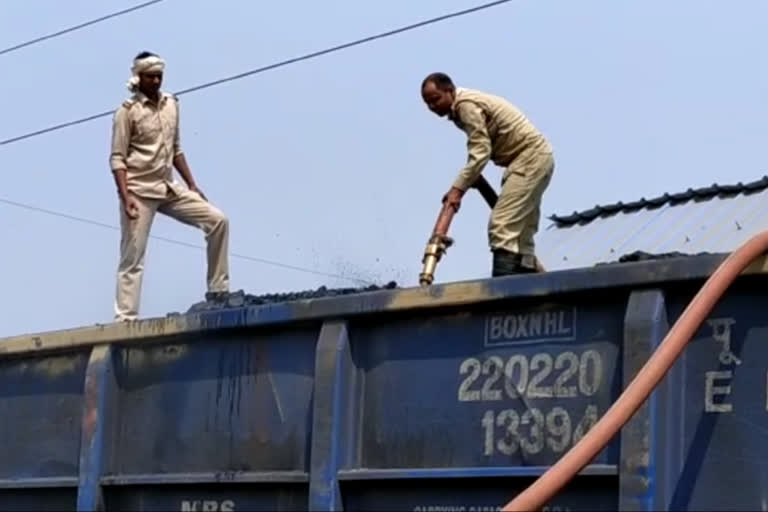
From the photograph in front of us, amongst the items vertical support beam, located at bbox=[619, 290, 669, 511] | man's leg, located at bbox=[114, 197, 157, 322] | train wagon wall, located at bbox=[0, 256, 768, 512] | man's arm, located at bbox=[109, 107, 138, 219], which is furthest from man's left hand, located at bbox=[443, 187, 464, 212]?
vertical support beam, located at bbox=[619, 290, 669, 511]

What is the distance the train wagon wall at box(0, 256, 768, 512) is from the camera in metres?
4.10

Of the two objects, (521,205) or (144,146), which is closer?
(521,205)

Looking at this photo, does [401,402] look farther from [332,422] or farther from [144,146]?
[144,146]

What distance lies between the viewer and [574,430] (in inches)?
170

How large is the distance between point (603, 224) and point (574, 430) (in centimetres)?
675

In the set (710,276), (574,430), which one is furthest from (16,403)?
(710,276)

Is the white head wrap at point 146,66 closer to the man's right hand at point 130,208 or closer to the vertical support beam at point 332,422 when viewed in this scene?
the man's right hand at point 130,208

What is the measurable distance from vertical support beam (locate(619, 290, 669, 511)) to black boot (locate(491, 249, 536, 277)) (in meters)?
2.12

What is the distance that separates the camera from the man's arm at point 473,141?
21.3ft

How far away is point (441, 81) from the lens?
6582mm

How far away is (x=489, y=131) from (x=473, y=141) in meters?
0.20

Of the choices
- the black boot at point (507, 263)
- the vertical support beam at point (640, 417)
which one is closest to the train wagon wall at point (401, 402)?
the vertical support beam at point (640, 417)

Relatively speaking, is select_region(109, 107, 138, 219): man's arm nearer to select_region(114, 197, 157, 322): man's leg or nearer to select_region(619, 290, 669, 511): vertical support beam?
select_region(114, 197, 157, 322): man's leg

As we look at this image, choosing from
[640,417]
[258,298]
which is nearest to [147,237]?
[258,298]
